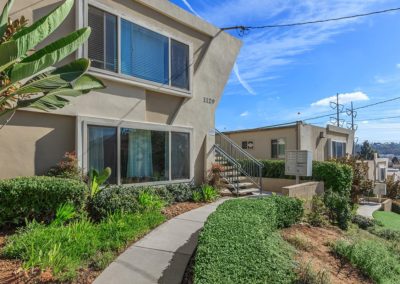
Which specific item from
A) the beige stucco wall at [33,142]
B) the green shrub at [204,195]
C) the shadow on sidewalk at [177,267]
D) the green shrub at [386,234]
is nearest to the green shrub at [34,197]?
the beige stucco wall at [33,142]

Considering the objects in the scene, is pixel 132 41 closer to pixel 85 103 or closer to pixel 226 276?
pixel 85 103

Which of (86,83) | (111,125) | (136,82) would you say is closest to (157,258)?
(86,83)

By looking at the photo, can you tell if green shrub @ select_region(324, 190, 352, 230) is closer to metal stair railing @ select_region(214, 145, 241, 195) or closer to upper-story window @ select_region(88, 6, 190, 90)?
metal stair railing @ select_region(214, 145, 241, 195)

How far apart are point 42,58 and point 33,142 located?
4.48 m

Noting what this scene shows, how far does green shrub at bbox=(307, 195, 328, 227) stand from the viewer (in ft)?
28.8

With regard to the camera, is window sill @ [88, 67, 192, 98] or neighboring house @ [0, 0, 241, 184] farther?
window sill @ [88, 67, 192, 98]

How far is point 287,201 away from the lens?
26.6 feet

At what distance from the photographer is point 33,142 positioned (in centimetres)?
723

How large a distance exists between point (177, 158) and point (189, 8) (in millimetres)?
A: 5517

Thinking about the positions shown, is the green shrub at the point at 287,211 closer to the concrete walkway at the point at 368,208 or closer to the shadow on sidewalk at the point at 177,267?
the shadow on sidewalk at the point at 177,267

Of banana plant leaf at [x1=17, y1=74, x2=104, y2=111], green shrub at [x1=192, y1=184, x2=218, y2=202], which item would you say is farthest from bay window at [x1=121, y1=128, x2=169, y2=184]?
banana plant leaf at [x1=17, y1=74, x2=104, y2=111]

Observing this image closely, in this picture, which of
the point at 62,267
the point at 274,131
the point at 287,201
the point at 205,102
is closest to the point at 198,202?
the point at 287,201

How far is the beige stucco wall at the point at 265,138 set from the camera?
58.5 ft

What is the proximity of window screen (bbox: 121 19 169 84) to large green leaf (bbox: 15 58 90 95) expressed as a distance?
5232 mm
